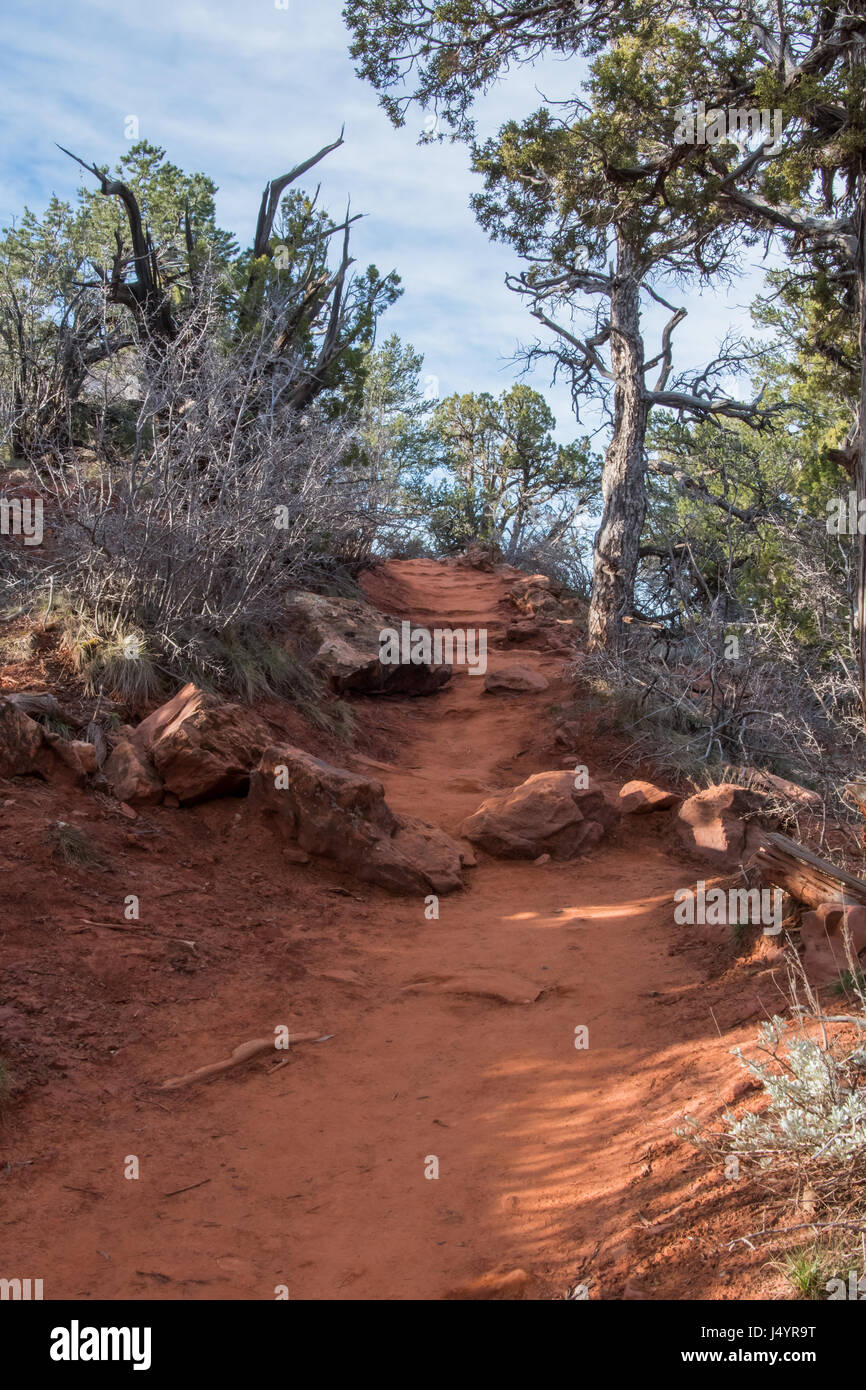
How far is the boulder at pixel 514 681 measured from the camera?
1200 cm

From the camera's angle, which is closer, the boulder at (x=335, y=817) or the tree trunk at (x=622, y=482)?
the boulder at (x=335, y=817)

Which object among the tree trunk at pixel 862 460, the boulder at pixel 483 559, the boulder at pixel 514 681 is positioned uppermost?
the boulder at pixel 483 559

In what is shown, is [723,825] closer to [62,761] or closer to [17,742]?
[62,761]

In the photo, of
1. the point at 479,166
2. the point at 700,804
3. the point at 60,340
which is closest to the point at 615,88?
the point at 479,166

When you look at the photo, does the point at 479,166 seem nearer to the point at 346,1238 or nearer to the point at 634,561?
the point at 634,561

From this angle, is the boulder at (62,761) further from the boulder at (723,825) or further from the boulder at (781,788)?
the boulder at (781,788)

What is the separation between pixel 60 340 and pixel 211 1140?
922 centimetres

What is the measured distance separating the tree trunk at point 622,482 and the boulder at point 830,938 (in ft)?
24.6

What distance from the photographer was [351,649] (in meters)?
11.4

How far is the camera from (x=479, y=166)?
9492mm

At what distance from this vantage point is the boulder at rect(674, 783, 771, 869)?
7.47 m

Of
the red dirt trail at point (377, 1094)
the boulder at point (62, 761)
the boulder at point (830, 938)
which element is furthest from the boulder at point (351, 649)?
the boulder at point (830, 938)

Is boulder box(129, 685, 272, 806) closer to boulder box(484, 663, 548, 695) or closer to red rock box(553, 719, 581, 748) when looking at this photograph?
red rock box(553, 719, 581, 748)

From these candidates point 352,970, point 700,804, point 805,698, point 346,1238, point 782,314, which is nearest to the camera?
point 346,1238
